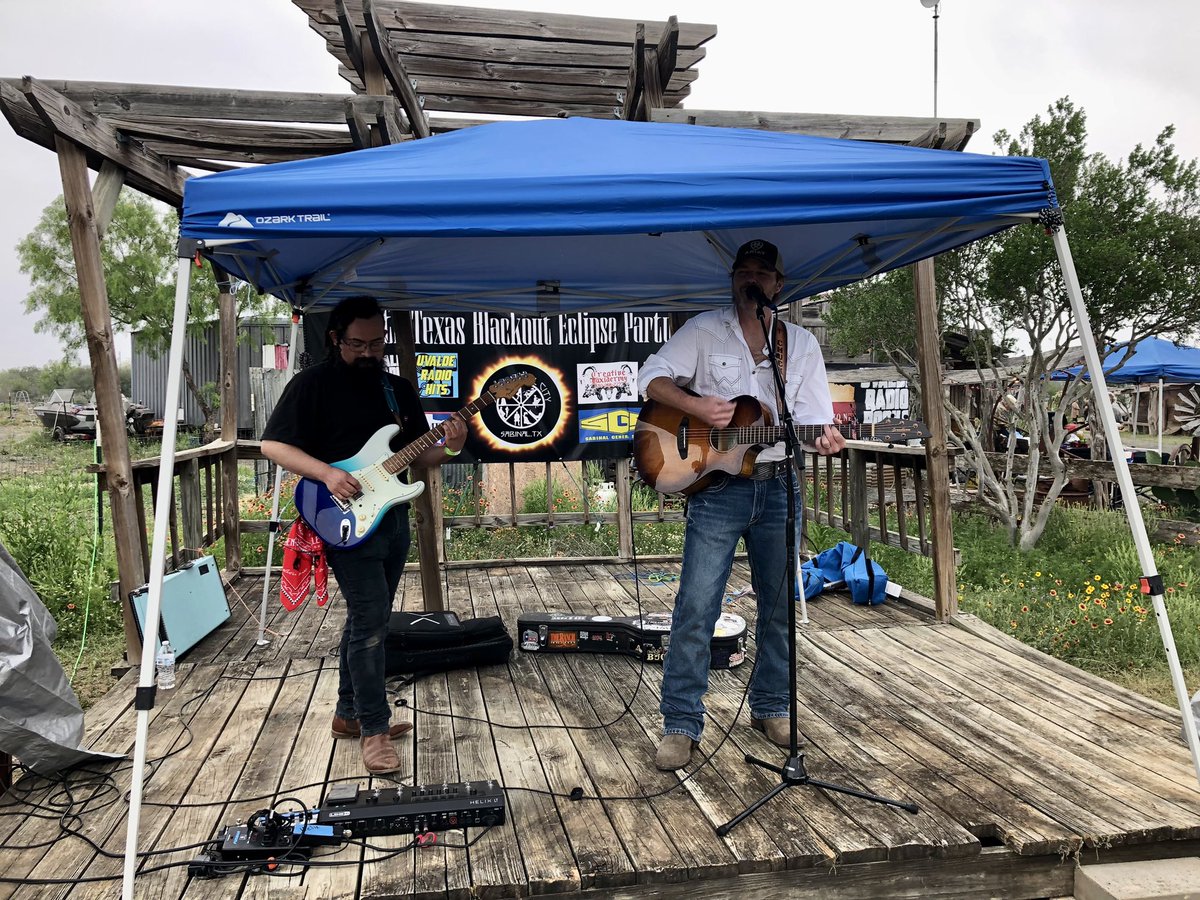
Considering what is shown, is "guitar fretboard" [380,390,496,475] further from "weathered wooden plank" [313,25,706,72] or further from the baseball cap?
"weathered wooden plank" [313,25,706,72]

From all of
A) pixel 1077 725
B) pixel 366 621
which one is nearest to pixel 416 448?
pixel 366 621

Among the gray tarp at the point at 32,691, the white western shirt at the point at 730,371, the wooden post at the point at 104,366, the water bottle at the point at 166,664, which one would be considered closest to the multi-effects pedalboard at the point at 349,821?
the water bottle at the point at 166,664

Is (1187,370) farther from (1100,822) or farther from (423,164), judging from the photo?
(423,164)

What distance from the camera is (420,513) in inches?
177

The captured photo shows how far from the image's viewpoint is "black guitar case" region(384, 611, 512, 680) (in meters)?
4.22

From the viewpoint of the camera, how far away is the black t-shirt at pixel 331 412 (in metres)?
3.09

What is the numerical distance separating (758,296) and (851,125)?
236cm

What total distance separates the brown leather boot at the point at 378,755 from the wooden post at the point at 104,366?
1994 mm

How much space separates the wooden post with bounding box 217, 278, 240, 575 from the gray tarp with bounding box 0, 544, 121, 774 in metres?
3.08

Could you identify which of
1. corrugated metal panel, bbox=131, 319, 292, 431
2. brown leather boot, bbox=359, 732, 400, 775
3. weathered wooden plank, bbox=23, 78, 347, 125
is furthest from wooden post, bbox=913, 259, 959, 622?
corrugated metal panel, bbox=131, 319, 292, 431

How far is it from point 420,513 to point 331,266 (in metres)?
1.44

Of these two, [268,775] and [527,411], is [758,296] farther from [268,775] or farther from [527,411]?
[527,411]

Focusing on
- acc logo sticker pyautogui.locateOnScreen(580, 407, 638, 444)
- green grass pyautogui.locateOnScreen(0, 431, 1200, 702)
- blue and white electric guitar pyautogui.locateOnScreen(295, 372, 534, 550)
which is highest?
acc logo sticker pyautogui.locateOnScreen(580, 407, 638, 444)

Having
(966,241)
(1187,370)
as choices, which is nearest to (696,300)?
(966,241)
